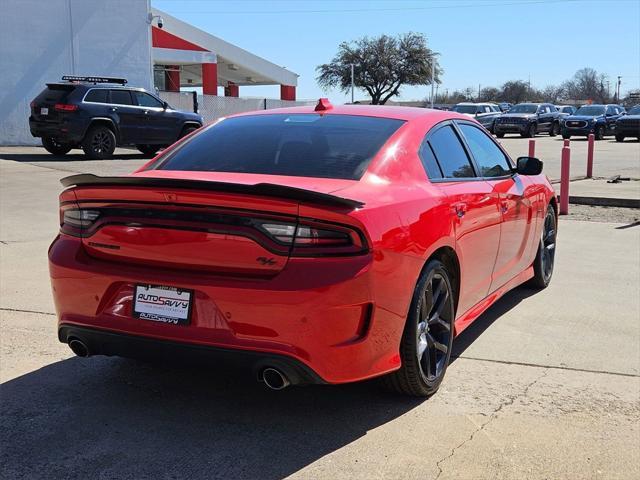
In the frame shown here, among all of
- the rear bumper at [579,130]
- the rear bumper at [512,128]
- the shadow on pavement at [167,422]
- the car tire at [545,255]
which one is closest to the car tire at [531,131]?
the rear bumper at [512,128]

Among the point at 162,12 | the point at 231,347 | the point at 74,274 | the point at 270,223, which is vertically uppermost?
the point at 162,12

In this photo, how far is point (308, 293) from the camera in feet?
10.5

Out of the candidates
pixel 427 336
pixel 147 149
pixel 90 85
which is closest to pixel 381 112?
pixel 427 336

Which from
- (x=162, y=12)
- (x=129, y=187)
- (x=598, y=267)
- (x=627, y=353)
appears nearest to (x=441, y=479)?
(x=129, y=187)

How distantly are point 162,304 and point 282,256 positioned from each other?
63 cm

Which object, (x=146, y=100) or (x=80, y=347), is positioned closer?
(x=80, y=347)

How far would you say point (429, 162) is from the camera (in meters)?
4.27

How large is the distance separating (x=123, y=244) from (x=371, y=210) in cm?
120

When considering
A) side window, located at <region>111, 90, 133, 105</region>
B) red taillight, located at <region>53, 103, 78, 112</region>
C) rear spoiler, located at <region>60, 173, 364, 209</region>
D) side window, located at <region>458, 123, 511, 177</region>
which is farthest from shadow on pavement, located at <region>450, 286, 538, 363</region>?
side window, located at <region>111, 90, 133, 105</region>

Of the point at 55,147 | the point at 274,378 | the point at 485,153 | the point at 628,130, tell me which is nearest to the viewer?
the point at 274,378

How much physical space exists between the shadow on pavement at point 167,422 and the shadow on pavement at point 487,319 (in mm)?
1038

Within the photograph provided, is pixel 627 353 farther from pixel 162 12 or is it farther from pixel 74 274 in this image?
pixel 162 12

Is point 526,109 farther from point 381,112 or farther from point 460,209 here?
point 460,209

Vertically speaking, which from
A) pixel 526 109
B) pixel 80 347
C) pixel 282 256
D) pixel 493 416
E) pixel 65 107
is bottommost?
pixel 493 416
